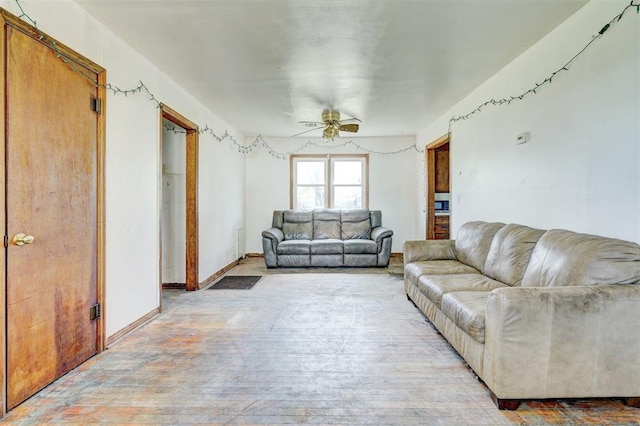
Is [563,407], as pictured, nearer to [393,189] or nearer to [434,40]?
[434,40]

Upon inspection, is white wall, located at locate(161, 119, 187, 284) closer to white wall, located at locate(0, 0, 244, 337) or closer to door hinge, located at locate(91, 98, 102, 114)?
white wall, located at locate(0, 0, 244, 337)

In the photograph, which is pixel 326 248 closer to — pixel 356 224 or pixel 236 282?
pixel 356 224

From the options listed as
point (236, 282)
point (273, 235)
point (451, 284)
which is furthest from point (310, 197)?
point (451, 284)

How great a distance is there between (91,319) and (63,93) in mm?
1528

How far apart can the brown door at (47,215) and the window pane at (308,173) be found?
4689mm

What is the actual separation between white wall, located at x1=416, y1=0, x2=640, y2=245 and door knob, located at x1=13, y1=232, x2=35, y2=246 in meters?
3.43

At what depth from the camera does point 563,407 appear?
5.87ft

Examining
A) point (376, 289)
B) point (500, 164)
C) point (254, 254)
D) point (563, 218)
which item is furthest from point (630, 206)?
point (254, 254)

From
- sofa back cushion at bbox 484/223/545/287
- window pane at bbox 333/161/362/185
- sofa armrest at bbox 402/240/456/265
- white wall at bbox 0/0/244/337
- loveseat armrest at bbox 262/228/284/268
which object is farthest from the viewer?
window pane at bbox 333/161/362/185

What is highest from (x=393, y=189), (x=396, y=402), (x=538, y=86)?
(x=538, y=86)

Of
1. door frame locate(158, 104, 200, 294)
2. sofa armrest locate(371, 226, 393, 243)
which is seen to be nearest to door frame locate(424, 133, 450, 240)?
sofa armrest locate(371, 226, 393, 243)

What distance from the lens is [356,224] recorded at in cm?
627

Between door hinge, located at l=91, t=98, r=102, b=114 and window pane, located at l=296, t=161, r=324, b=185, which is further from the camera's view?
window pane, located at l=296, t=161, r=324, b=185

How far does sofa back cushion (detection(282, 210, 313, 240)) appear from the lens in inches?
243
